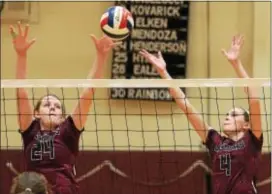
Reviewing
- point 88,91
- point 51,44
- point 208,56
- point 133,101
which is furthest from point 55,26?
point 88,91

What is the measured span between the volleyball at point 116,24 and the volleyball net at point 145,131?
2255mm

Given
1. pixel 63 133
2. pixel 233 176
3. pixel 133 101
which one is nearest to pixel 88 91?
pixel 63 133

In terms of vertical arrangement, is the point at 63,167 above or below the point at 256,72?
below

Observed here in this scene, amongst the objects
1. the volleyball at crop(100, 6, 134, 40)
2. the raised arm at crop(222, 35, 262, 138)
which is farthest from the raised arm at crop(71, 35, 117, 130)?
the raised arm at crop(222, 35, 262, 138)

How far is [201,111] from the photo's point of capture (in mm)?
7133

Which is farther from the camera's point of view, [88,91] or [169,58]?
[169,58]

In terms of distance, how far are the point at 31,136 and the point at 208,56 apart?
330 cm

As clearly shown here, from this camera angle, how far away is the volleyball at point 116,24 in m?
4.61

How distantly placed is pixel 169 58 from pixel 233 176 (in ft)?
9.69

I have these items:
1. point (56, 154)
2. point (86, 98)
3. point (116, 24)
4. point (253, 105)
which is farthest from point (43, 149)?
point (253, 105)

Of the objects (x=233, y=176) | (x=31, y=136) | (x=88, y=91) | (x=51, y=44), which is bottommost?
(x=233, y=176)

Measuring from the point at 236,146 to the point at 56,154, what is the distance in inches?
48.2

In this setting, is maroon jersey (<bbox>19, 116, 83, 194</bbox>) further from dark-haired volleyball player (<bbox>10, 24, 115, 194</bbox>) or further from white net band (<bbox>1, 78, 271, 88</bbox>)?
white net band (<bbox>1, 78, 271, 88</bbox>)

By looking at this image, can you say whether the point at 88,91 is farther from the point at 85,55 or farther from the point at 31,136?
the point at 85,55
